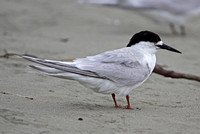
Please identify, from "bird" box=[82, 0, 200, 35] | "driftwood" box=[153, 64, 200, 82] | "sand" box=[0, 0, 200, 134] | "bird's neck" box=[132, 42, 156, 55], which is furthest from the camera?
"bird" box=[82, 0, 200, 35]

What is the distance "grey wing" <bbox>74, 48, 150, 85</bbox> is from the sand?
324 mm

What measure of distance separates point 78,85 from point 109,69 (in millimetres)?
950

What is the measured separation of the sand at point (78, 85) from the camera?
3.39 meters

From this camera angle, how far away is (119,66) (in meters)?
4.23

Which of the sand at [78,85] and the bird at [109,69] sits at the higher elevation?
the bird at [109,69]

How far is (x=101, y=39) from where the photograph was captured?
25.5 feet

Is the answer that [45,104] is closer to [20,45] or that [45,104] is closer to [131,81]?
[131,81]

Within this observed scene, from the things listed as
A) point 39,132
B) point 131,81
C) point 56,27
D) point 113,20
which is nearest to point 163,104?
point 131,81

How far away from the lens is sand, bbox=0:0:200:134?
3395 millimetres

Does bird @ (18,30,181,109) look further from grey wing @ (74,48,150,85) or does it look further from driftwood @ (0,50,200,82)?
driftwood @ (0,50,200,82)

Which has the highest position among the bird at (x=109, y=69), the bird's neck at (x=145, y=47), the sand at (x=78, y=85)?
the bird's neck at (x=145, y=47)

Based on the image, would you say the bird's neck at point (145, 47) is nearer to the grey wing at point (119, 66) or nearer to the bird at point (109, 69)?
the bird at point (109, 69)

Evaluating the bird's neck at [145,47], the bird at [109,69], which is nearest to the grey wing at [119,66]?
the bird at [109,69]

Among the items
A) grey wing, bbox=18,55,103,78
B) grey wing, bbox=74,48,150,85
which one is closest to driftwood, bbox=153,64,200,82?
grey wing, bbox=74,48,150,85
